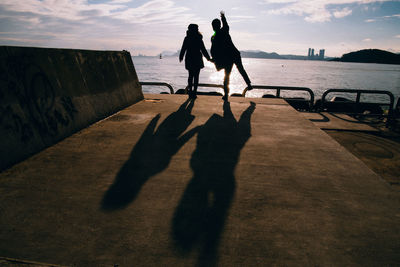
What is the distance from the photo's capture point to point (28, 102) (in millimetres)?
3076

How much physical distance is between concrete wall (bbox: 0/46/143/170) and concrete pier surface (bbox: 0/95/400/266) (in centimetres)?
23

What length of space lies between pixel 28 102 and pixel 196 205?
8.85 feet

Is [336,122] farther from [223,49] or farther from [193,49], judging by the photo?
[193,49]

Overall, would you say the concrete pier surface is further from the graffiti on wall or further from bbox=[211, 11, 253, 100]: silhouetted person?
bbox=[211, 11, 253, 100]: silhouetted person

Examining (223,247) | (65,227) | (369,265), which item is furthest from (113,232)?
(369,265)

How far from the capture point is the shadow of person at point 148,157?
2196mm

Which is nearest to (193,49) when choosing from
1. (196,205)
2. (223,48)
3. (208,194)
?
(223,48)

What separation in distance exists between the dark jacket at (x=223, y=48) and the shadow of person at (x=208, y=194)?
3.61m

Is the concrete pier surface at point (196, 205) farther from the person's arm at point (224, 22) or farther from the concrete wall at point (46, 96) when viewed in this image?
the person's arm at point (224, 22)

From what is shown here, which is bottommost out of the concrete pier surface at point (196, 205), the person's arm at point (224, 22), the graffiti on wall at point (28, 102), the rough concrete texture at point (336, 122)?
the rough concrete texture at point (336, 122)

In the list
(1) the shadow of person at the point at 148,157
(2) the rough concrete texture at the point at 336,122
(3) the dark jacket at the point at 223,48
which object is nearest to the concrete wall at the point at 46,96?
(1) the shadow of person at the point at 148,157

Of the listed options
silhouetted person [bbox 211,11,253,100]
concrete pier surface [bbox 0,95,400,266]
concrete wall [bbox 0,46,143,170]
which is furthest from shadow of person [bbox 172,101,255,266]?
silhouetted person [bbox 211,11,253,100]

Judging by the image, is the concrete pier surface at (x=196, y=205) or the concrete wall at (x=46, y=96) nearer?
the concrete pier surface at (x=196, y=205)

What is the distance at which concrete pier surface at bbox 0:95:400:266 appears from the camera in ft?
5.18
